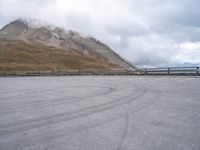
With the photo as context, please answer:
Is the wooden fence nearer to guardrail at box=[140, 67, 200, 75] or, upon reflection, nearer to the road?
guardrail at box=[140, 67, 200, 75]

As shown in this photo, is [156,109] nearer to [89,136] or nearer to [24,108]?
[89,136]

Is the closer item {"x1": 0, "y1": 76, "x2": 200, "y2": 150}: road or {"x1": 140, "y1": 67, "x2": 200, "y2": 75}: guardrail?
{"x1": 0, "y1": 76, "x2": 200, "y2": 150}: road

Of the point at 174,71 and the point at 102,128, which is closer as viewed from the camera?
the point at 102,128

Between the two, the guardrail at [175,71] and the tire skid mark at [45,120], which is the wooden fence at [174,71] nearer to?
the guardrail at [175,71]

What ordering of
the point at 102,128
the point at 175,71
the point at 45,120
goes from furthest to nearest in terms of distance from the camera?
the point at 175,71 < the point at 45,120 < the point at 102,128

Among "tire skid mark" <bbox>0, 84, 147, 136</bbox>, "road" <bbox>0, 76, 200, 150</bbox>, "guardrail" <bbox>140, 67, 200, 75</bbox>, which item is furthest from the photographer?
"guardrail" <bbox>140, 67, 200, 75</bbox>

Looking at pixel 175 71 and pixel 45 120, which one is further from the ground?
pixel 175 71

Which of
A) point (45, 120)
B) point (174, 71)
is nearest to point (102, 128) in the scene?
point (45, 120)

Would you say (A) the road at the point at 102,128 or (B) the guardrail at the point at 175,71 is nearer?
(A) the road at the point at 102,128

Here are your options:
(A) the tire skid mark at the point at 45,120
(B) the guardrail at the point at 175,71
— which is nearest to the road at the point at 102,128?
(A) the tire skid mark at the point at 45,120

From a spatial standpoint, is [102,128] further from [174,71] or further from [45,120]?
[174,71]

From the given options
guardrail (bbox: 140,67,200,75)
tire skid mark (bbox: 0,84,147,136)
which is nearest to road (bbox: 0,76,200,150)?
tire skid mark (bbox: 0,84,147,136)

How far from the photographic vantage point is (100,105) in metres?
9.38

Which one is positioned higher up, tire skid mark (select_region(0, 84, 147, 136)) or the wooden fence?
the wooden fence
